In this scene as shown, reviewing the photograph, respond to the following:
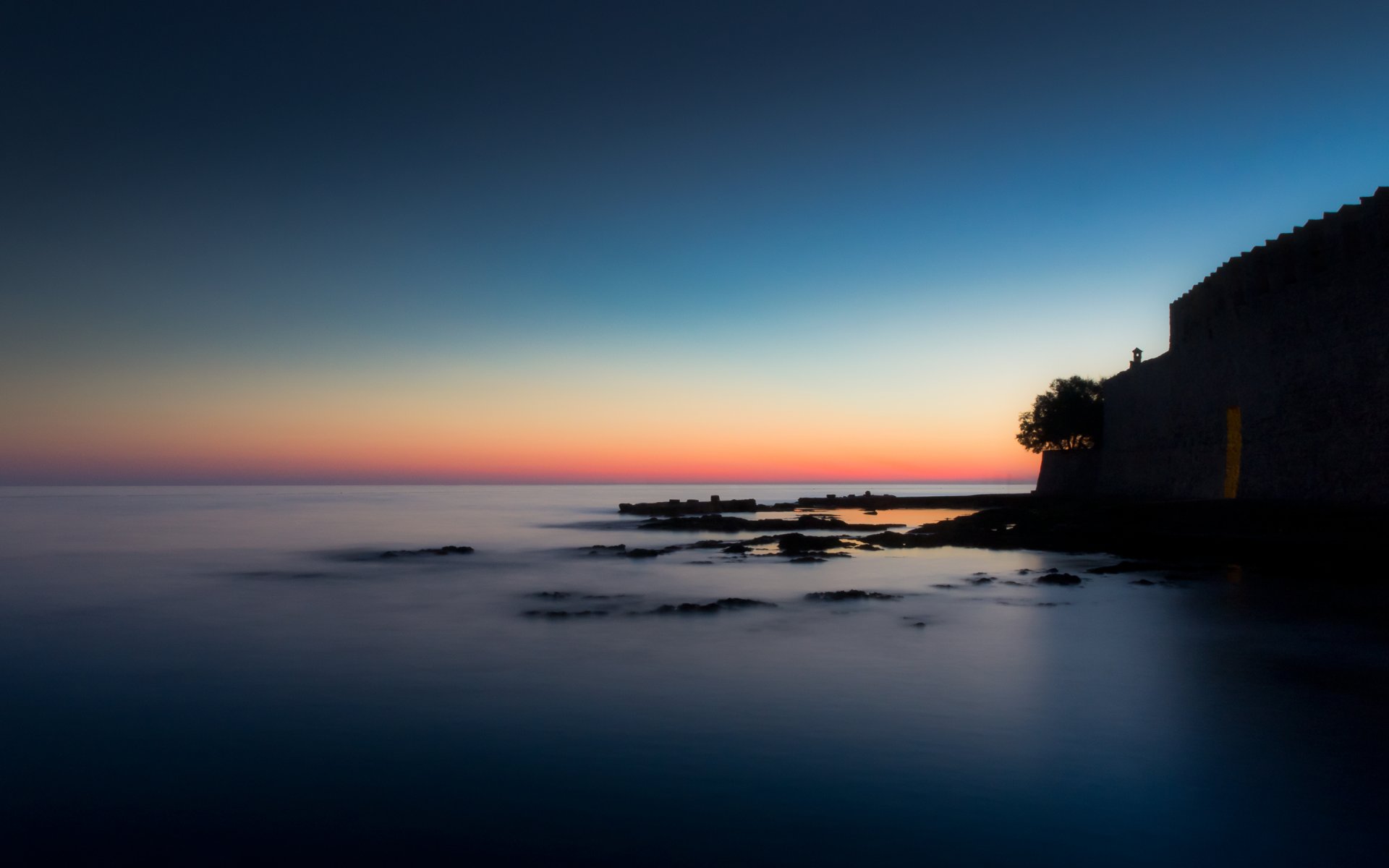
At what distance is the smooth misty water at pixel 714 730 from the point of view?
446 centimetres

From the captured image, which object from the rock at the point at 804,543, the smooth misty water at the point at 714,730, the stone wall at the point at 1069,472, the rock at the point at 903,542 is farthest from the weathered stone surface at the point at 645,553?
the stone wall at the point at 1069,472

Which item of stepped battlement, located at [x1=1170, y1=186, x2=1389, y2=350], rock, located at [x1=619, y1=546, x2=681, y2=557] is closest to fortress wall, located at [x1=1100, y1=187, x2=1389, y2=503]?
stepped battlement, located at [x1=1170, y1=186, x2=1389, y2=350]

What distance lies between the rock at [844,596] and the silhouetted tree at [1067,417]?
32.9 meters

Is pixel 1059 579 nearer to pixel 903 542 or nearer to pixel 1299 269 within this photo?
pixel 903 542

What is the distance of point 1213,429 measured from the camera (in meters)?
23.6

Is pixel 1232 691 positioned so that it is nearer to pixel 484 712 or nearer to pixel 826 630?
pixel 826 630

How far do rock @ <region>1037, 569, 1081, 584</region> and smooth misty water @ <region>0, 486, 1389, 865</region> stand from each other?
25.2 inches

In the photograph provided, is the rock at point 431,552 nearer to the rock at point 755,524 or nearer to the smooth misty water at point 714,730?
the smooth misty water at point 714,730

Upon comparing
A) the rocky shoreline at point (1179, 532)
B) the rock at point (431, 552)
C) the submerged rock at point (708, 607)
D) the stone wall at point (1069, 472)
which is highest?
the stone wall at point (1069, 472)

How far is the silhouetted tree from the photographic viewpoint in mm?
42562

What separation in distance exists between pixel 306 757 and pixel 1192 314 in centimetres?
2733

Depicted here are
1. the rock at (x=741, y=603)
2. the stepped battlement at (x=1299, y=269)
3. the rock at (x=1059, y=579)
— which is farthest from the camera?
the stepped battlement at (x=1299, y=269)

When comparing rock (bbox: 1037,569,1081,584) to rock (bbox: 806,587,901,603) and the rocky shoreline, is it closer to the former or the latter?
rock (bbox: 806,587,901,603)

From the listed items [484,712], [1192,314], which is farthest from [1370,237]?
[484,712]
